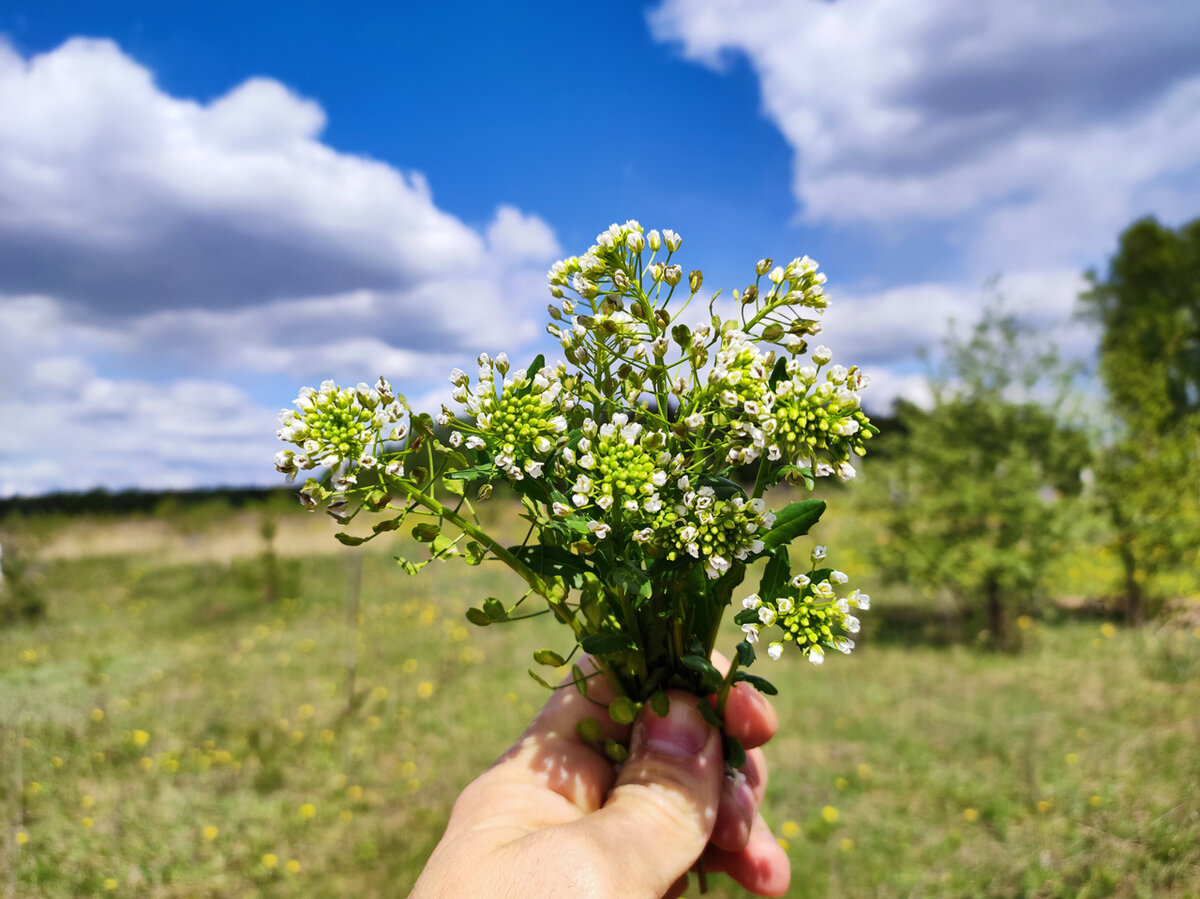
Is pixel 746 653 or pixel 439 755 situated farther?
pixel 439 755

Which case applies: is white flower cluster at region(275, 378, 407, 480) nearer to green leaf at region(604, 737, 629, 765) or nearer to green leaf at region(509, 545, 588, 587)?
green leaf at region(509, 545, 588, 587)

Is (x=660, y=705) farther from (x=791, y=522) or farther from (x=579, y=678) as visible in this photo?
(x=791, y=522)

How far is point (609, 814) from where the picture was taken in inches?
64.7

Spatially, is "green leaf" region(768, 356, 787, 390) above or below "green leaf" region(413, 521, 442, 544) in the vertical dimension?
above

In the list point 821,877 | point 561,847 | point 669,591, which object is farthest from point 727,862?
point 821,877

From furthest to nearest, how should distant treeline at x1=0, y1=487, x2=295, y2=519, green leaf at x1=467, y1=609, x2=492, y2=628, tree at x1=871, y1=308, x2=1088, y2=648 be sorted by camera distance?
distant treeline at x1=0, y1=487, x2=295, y2=519, tree at x1=871, y1=308, x2=1088, y2=648, green leaf at x1=467, y1=609, x2=492, y2=628

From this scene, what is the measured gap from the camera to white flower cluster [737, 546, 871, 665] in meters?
1.44

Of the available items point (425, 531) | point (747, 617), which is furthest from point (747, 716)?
point (425, 531)

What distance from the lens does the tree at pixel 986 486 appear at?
937cm

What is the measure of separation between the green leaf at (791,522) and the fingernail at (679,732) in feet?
1.79

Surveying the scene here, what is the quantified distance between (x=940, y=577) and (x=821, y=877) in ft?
20.4

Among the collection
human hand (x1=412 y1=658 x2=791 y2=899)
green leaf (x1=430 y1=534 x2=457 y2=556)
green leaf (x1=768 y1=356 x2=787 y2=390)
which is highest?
green leaf (x1=768 y1=356 x2=787 y2=390)

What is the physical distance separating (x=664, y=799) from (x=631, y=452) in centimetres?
89

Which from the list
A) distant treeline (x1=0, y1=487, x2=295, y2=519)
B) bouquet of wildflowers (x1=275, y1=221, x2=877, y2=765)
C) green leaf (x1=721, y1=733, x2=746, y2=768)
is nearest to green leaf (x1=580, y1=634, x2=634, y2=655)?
bouquet of wildflowers (x1=275, y1=221, x2=877, y2=765)
